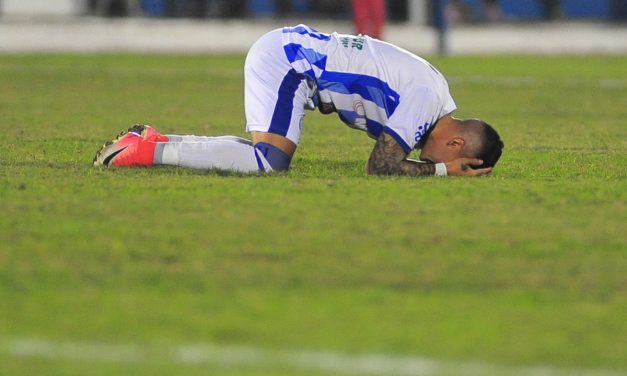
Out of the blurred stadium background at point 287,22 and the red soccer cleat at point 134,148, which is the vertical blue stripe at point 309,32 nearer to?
the red soccer cleat at point 134,148

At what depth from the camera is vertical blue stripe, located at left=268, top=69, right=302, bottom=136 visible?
9.12 m

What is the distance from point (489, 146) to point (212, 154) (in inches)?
71.9

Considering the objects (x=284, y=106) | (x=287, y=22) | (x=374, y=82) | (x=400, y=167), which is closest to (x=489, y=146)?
(x=400, y=167)

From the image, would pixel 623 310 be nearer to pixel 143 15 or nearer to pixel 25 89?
pixel 25 89

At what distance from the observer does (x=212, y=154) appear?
9359mm

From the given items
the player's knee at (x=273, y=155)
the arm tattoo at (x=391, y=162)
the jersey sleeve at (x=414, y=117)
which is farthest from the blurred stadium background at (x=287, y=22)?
the jersey sleeve at (x=414, y=117)

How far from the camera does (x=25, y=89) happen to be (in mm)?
18234

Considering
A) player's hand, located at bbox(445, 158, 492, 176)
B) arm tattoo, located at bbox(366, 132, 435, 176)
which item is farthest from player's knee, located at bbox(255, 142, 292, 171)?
player's hand, located at bbox(445, 158, 492, 176)

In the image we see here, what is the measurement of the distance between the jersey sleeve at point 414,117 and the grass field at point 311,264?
1.00 ft

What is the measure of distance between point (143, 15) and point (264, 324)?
1016 inches

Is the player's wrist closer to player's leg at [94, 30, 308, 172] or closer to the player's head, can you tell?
the player's head

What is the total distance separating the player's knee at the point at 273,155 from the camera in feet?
30.1

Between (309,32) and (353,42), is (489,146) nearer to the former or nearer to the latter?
(353,42)

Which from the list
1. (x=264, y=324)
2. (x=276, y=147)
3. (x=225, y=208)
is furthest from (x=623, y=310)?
(x=276, y=147)
